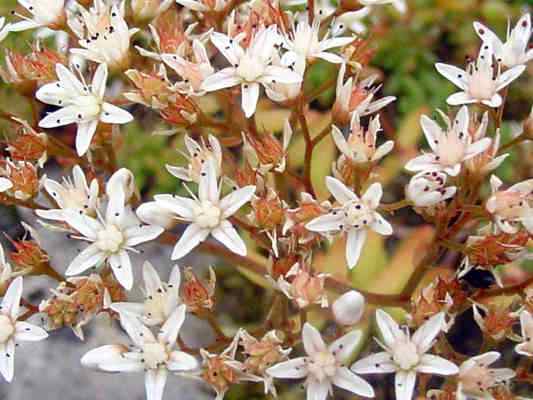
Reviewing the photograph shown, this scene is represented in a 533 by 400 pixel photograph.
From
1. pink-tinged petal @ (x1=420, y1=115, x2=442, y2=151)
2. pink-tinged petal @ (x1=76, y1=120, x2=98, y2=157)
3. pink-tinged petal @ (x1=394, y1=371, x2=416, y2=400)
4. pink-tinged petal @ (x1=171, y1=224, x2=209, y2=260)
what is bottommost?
pink-tinged petal @ (x1=394, y1=371, x2=416, y2=400)

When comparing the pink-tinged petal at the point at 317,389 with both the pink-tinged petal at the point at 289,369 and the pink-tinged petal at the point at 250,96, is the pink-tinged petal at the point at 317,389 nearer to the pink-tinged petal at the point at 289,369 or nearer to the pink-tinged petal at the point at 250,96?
the pink-tinged petal at the point at 289,369

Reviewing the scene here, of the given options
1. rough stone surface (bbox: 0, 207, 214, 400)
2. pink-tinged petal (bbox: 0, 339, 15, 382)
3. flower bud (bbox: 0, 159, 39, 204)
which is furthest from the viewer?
rough stone surface (bbox: 0, 207, 214, 400)

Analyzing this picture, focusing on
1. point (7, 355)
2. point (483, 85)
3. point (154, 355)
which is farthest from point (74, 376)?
point (483, 85)

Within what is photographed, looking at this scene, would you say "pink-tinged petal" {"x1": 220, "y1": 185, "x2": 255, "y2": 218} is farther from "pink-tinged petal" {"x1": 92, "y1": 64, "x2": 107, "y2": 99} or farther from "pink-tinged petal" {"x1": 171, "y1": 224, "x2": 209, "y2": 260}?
"pink-tinged petal" {"x1": 92, "y1": 64, "x2": 107, "y2": 99}

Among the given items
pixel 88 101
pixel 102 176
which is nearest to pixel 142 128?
pixel 102 176

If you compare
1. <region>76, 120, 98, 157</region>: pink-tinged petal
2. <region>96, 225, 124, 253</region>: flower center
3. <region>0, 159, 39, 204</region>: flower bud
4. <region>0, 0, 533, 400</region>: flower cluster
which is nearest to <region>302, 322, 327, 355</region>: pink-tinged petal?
<region>0, 0, 533, 400</region>: flower cluster

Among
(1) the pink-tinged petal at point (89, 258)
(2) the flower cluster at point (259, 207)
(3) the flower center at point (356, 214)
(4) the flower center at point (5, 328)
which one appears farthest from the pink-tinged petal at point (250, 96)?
(4) the flower center at point (5, 328)

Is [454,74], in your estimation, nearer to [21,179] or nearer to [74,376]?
[21,179]

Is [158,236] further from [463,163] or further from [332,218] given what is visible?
[463,163]
